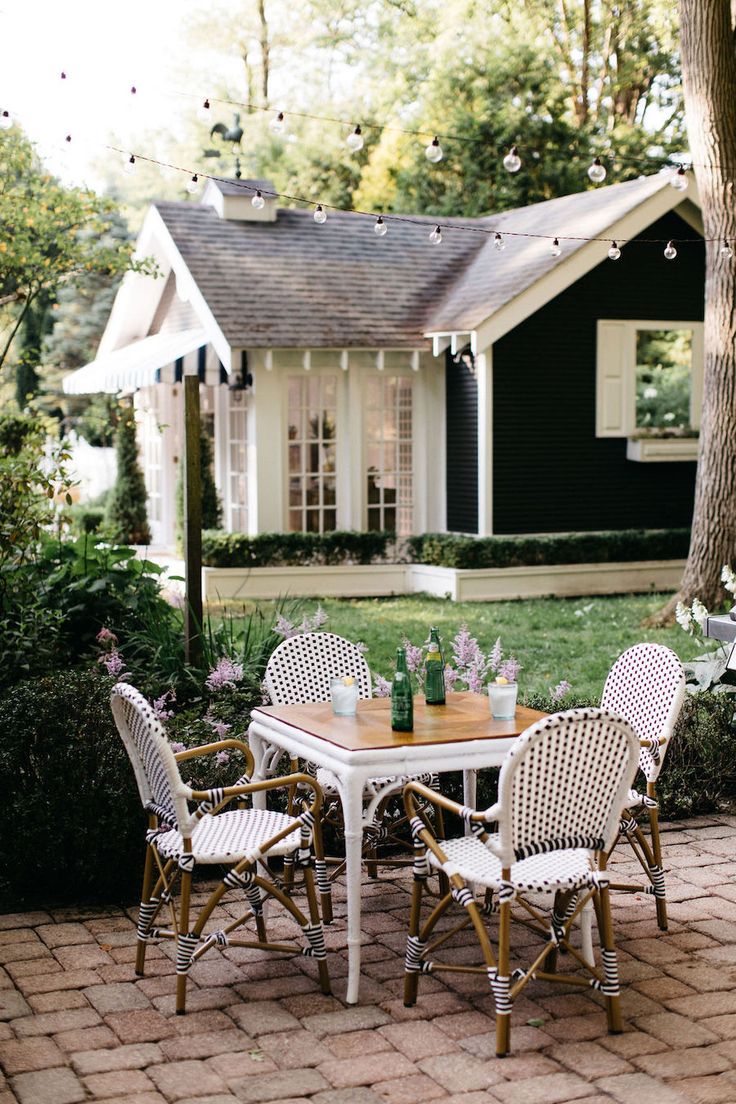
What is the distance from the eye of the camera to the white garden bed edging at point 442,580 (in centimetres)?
1577

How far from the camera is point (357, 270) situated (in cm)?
1794

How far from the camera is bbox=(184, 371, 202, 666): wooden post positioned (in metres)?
7.59

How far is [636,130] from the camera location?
30.5 m

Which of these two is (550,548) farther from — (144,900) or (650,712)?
(144,900)

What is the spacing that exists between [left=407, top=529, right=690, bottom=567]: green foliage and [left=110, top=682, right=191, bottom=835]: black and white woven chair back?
11.1 meters

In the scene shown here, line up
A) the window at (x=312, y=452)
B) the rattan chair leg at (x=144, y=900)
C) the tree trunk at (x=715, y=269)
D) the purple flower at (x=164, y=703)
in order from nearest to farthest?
the rattan chair leg at (x=144, y=900)
the purple flower at (x=164, y=703)
the tree trunk at (x=715, y=269)
the window at (x=312, y=452)

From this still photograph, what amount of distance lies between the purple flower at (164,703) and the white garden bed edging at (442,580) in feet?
26.7

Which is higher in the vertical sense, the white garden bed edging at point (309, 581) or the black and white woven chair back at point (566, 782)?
the black and white woven chair back at point (566, 782)

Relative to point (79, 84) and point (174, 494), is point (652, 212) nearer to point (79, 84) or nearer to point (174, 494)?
point (174, 494)

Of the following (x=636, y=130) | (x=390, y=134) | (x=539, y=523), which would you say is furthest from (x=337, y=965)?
(x=390, y=134)

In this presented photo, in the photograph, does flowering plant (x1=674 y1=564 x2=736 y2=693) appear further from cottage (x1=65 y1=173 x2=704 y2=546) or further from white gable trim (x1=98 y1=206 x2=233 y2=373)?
white gable trim (x1=98 y1=206 x2=233 y2=373)

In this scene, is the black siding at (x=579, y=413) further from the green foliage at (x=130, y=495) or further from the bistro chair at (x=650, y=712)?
the bistro chair at (x=650, y=712)

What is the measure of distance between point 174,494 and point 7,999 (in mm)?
14759

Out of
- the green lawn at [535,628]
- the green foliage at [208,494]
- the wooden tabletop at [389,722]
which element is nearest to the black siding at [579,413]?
the green lawn at [535,628]
